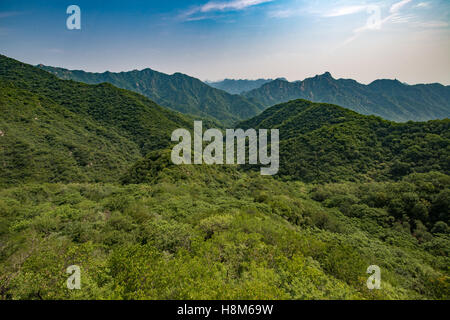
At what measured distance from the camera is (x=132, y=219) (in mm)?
24516

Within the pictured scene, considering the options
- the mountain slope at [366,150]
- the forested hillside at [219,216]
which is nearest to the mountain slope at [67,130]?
the forested hillside at [219,216]

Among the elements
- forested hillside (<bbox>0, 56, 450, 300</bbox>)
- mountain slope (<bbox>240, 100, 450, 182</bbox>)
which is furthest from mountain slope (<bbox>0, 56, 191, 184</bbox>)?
mountain slope (<bbox>240, 100, 450, 182</bbox>)

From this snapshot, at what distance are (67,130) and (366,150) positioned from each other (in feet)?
432

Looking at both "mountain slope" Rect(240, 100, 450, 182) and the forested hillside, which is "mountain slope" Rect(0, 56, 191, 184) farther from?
"mountain slope" Rect(240, 100, 450, 182)

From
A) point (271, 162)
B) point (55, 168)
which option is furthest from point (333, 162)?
point (55, 168)

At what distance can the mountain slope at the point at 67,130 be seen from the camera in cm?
6112

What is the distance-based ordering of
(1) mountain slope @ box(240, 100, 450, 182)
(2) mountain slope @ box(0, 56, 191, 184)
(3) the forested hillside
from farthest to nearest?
1. (2) mountain slope @ box(0, 56, 191, 184)
2. (1) mountain slope @ box(240, 100, 450, 182)
3. (3) the forested hillside

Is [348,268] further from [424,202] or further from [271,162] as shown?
[271,162]

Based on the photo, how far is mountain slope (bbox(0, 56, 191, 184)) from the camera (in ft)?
201

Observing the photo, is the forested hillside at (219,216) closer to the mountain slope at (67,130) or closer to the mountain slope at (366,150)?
the mountain slope at (366,150)

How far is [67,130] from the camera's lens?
85562mm

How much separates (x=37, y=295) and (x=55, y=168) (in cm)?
7198

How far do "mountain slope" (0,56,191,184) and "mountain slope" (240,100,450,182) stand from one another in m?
73.7
